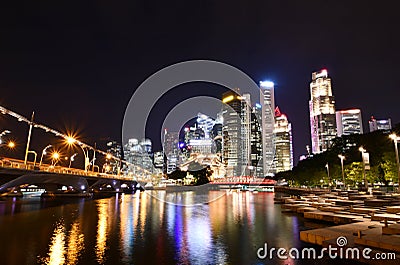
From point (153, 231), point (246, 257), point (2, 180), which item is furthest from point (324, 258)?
point (2, 180)

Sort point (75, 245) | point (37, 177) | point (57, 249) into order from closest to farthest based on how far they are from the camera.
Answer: point (57, 249)
point (75, 245)
point (37, 177)

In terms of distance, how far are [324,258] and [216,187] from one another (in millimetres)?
177251

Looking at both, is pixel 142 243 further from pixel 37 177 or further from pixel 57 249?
pixel 37 177

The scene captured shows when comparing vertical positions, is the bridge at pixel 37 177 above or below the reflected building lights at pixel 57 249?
above

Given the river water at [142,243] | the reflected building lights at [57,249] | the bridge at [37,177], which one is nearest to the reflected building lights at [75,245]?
the river water at [142,243]

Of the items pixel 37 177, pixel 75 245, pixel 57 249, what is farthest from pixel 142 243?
pixel 37 177

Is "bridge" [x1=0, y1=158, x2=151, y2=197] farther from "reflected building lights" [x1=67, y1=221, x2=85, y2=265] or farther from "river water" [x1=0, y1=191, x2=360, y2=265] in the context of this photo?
"reflected building lights" [x1=67, y1=221, x2=85, y2=265]

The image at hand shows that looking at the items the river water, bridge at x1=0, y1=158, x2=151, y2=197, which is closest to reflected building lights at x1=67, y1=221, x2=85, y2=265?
the river water

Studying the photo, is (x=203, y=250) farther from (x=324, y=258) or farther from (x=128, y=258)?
(x=324, y=258)

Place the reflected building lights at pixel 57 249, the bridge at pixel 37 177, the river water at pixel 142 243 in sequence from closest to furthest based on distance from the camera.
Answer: the reflected building lights at pixel 57 249
the river water at pixel 142 243
the bridge at pixel 37 177

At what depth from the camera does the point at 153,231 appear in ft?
64.6

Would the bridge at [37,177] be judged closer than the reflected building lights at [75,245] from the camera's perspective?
No

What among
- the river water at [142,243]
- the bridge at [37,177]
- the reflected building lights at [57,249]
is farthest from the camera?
the bridge at [37,177]

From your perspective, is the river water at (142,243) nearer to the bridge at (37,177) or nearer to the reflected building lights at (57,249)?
the reflected building lights at (57,249)
